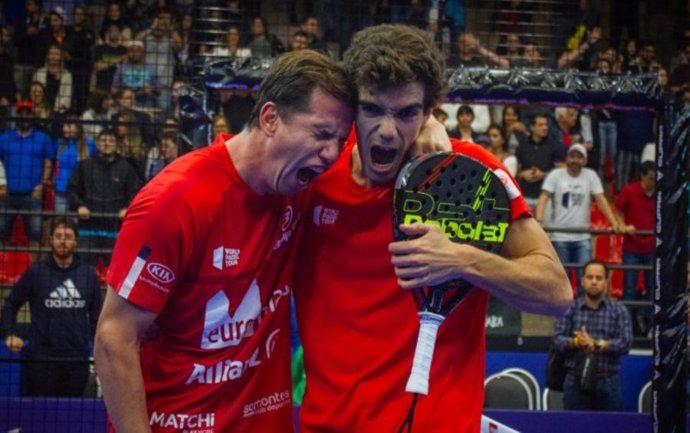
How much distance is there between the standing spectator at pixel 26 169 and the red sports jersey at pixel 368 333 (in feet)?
19.5

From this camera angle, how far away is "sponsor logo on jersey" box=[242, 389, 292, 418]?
3117 mm

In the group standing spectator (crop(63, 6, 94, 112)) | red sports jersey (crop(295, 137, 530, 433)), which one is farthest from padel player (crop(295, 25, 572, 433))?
standing spectator (crop(63, 6, 94, 112))

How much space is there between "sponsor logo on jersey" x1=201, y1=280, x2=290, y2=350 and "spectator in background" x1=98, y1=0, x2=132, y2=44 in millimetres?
8473

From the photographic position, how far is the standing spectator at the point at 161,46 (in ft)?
32.3

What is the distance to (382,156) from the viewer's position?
2980 mm

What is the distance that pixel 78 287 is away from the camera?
7.91m

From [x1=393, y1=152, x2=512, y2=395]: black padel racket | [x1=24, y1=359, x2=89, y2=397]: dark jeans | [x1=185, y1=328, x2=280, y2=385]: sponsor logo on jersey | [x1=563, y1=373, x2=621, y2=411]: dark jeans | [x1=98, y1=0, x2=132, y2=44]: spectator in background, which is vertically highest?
[x1=98, y1=0, x2=132, y2=44]: spectator in background

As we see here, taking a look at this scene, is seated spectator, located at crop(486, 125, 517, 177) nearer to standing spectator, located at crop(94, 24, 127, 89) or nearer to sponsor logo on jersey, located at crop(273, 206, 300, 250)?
standing spectator, located at crop(94, 24, 127, 89)

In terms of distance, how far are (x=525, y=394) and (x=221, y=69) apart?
4.13 m

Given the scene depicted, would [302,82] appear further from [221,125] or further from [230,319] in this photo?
[221,125]

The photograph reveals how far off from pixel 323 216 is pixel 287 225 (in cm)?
11

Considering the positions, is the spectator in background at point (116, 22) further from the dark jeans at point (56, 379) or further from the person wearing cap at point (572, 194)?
the person wearing cap at point (572, 194)

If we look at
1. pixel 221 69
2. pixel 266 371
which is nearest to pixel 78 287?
pixel 221 69

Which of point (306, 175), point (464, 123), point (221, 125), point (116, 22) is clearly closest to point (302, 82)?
point (306, 175)
